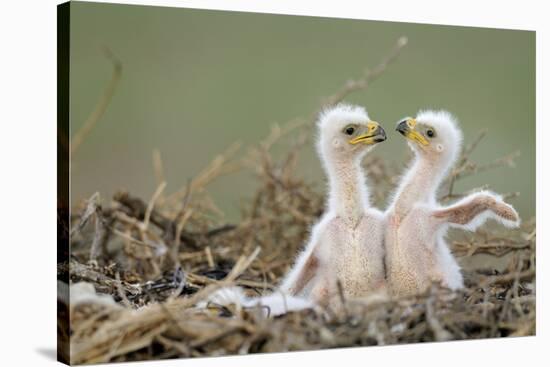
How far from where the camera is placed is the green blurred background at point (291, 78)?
5297 millimetres

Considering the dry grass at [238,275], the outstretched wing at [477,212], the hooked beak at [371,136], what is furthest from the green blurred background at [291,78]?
the outstretched wing at [477,212]

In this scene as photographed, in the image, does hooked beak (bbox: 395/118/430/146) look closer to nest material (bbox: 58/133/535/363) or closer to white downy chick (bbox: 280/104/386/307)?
white downy chick (bbox: 280/104/386/307)

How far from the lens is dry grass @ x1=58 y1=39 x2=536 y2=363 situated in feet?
14.9

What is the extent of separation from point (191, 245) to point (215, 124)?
0.69 metres

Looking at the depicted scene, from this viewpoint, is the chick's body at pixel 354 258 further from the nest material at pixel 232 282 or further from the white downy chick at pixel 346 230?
the nest material at pixel 232 282

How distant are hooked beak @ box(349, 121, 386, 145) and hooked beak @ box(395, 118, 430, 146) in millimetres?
152

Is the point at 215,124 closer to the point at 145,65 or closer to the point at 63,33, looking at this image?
the point at 145,65

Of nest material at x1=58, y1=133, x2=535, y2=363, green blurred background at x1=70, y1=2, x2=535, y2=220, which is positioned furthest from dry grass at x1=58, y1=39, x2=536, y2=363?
green blurred background at x1=70, y1=2, x2=535, y2=220

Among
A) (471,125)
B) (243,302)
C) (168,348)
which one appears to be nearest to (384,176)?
(471,125)

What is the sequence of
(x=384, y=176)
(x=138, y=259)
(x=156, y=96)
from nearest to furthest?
(x=156, y=96) → (x=138, y=259) → (x=384, y=176)

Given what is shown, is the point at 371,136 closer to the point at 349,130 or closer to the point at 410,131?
the point at 349,130

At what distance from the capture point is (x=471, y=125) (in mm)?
5535

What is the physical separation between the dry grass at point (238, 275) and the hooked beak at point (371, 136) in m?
0.63

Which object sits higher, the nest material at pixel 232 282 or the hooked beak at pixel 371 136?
the hooked beak at pixel 371 136
